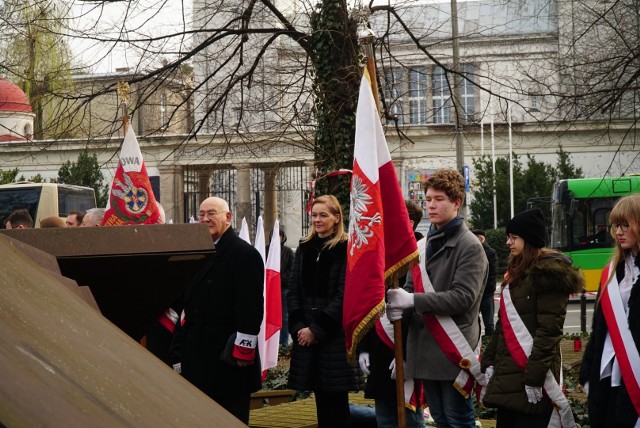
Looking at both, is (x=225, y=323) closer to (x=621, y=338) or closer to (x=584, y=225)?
(x=621, y=338)

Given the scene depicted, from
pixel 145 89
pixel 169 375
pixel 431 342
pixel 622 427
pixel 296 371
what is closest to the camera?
pixel 169 375

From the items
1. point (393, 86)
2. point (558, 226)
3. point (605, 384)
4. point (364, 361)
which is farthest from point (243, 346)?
point (558, 226)

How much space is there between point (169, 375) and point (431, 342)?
4535 millimetres

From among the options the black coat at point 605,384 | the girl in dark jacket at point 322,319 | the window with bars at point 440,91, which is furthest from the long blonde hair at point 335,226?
the window with bars at point 440,91

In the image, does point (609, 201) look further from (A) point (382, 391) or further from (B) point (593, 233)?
(A) point (382, 391)

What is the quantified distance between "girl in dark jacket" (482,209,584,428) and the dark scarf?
32 cm

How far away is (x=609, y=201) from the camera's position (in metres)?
26.8

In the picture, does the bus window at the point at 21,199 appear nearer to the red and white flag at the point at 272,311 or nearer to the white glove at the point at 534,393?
the red and white flag at the point at 272,311

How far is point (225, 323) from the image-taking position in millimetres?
6543

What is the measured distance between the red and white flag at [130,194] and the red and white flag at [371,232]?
4.12m

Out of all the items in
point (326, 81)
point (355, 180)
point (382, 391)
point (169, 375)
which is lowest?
point (382, 391)

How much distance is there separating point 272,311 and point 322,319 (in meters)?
3.84

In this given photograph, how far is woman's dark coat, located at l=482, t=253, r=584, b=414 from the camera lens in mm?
5625

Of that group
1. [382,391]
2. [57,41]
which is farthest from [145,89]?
[382,391]
